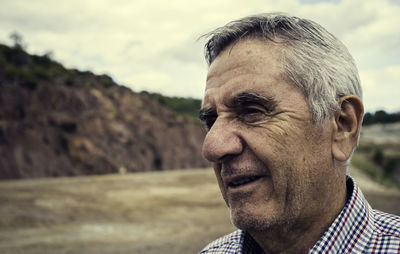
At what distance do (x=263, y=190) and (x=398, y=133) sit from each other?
3012 inches

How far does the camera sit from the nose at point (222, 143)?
4.57 ft

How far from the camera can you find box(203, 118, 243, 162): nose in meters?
1.39

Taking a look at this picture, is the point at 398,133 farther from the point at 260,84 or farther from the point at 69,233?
the point at 260,84

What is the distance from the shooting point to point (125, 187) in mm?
23641

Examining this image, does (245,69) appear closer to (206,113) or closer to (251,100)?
(251,100)

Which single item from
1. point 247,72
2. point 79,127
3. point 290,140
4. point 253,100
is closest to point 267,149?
point 290,140

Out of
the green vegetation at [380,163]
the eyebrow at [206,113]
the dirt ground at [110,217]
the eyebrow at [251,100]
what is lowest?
the green vegetation at [380,163]

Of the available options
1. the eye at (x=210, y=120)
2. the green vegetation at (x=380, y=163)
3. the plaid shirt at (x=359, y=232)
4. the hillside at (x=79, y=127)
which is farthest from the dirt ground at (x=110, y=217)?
the green vegetation at (x=380, y=163)

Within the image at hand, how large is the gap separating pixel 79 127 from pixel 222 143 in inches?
1375

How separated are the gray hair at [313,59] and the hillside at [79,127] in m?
28.5

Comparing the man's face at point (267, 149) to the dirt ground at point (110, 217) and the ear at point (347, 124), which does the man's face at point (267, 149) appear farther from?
the dirt ground at point (110, 217)

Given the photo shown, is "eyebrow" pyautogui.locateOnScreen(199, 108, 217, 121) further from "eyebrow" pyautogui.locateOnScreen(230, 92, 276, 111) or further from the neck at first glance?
the neck

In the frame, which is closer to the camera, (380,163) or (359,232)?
(359,232)

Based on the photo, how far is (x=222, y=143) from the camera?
1.41m
